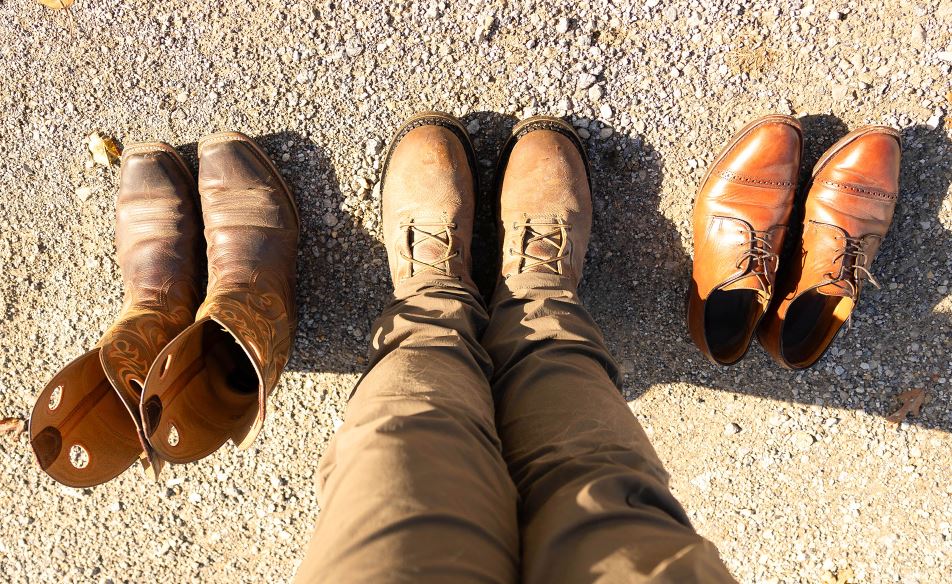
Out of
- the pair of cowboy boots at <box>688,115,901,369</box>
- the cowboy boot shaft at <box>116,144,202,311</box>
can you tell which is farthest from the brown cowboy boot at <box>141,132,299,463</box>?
the pair of cowboy boots at <box>688,115,901,369</box>

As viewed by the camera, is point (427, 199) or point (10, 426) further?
point (10, 426)

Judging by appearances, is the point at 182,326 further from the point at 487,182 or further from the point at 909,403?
the point at 909,403

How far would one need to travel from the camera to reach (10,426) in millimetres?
2242

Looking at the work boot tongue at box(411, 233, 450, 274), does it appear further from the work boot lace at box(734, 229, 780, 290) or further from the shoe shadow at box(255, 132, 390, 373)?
the work boot lace at box(734, 229, 780, 290)

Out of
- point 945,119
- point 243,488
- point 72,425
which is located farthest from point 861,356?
point 72,425

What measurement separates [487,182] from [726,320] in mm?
1038

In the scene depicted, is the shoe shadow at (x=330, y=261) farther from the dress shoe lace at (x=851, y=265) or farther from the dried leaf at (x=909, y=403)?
the dried leaf at (x=909, y=403)

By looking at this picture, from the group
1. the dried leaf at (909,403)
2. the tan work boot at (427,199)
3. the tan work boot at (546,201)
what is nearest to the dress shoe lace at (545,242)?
the tan work boot at (546,201)

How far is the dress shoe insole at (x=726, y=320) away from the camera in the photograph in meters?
2.03

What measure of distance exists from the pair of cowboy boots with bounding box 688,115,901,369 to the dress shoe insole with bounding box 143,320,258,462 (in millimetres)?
1587

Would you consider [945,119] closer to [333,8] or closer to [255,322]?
[333,8]

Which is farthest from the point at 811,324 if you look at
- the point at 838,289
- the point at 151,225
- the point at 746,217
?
the point at 151,225

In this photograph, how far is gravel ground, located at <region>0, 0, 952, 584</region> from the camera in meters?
1.96

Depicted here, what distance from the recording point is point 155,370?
145 cm
